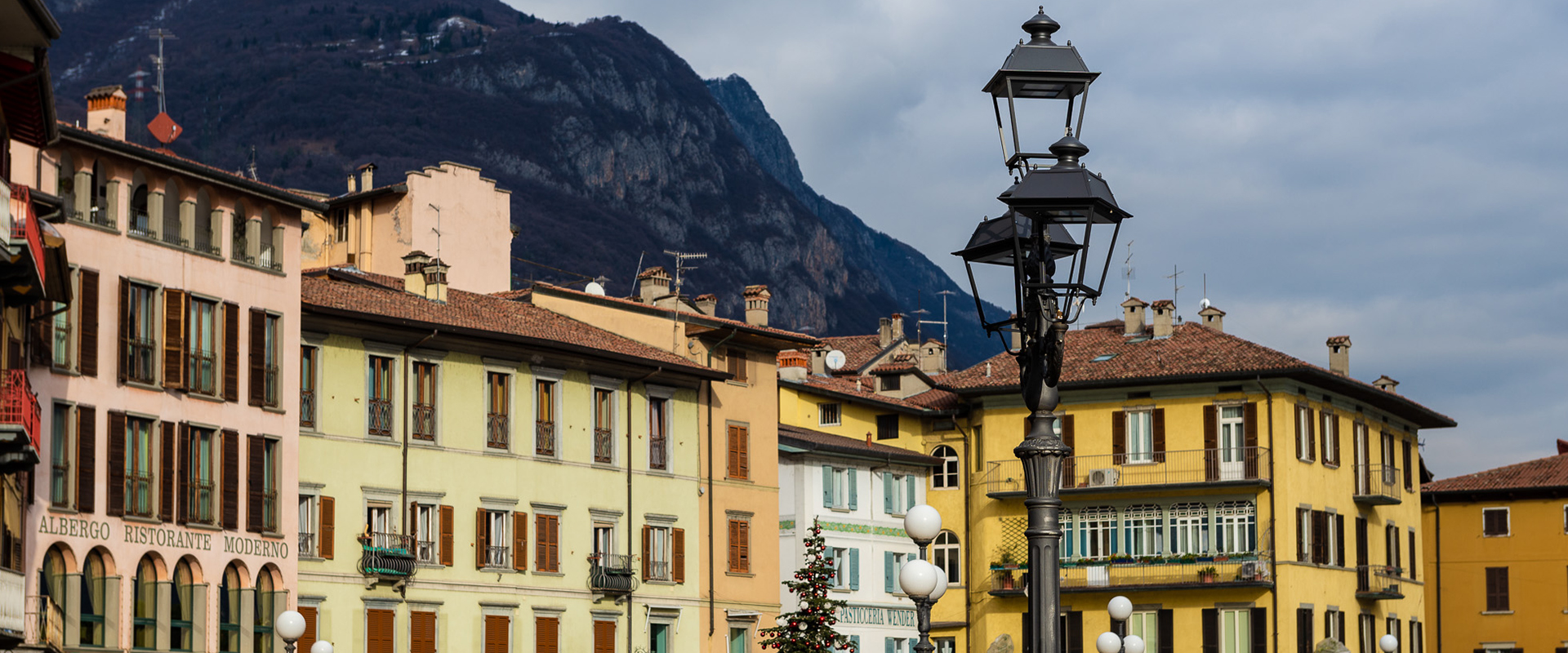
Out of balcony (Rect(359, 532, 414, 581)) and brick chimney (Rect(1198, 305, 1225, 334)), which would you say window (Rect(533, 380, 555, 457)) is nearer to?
balcony (Rect(359, 532, 414, 581))

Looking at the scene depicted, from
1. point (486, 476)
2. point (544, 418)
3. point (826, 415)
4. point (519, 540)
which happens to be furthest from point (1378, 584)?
point (486, 476)

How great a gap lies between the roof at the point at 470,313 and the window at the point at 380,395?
126 centimetres

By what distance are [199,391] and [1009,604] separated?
35.1m

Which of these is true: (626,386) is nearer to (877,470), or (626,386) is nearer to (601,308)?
(601,308)

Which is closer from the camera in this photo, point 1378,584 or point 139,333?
point 139,333

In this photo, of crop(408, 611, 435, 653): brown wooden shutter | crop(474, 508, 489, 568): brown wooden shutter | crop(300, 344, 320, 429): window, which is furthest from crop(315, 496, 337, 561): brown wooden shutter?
crop(474, 508, 489, 568): brown wooden shutter

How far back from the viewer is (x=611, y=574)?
5881cm

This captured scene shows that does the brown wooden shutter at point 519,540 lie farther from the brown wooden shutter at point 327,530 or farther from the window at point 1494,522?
the window at point 1494,522

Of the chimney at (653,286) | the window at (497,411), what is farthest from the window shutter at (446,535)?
the chimney at (653,286)

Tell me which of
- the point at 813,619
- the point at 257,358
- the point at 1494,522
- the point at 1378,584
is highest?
the point at 257,358

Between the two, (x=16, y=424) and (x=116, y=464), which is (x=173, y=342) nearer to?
(x=116, y=464)

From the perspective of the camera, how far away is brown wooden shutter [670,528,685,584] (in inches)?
2418

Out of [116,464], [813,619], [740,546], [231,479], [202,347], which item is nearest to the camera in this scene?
[116,464]

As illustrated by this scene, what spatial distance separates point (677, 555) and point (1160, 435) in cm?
2019
